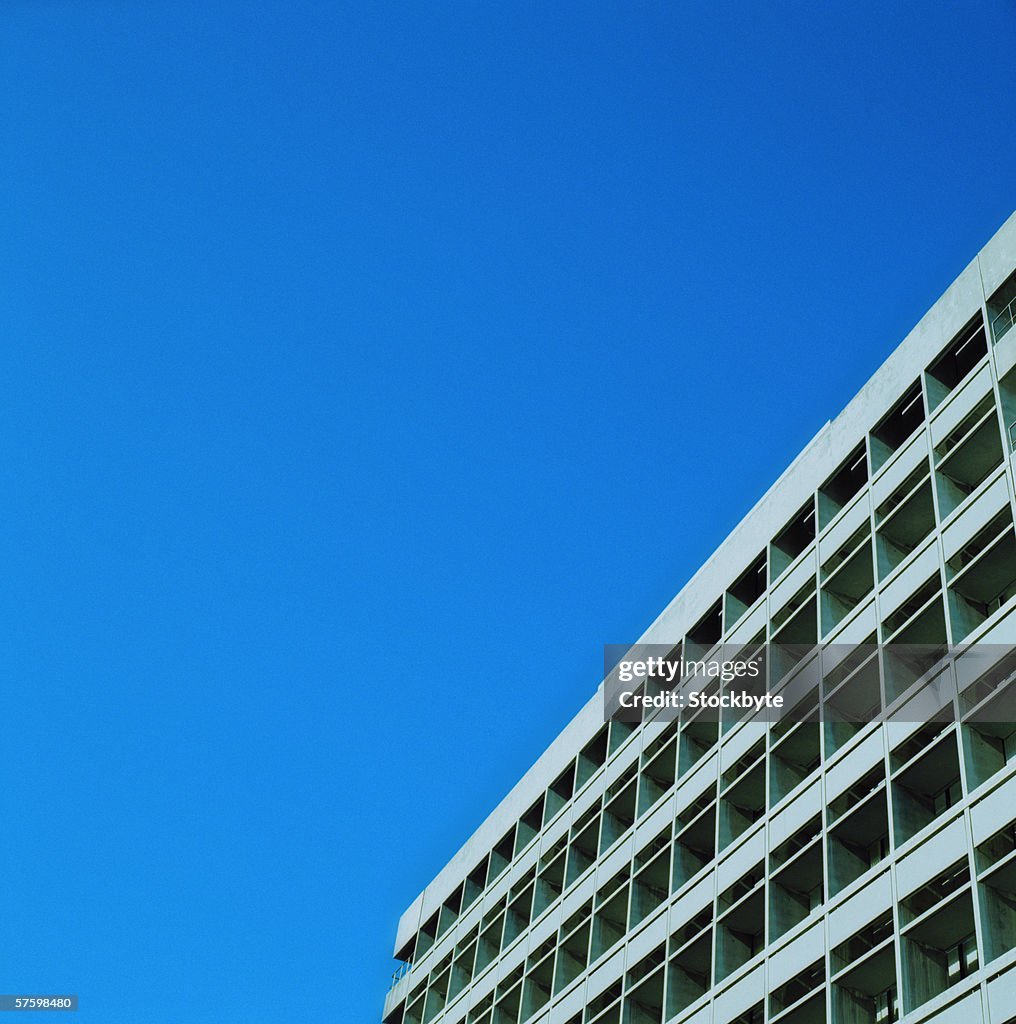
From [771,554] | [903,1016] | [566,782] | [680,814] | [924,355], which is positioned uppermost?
[924,355]

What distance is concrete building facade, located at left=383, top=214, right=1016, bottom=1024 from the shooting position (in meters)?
31.3

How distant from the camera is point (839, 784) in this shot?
1417 inches

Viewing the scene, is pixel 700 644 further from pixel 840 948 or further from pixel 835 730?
pixel 840 948

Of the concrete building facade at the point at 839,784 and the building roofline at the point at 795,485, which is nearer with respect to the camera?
the concrete building facade at the point at 839,784

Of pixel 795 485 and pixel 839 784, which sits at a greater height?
pixel 795 485

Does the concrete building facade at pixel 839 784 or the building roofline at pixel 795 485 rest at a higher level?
the building roofline at pixel 795 485

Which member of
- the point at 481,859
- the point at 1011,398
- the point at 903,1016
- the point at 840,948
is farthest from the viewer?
the point at 481,859

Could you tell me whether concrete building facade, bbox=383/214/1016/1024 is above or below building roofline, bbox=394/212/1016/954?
below

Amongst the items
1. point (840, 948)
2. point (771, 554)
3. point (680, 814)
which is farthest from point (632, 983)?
point (771, 554)

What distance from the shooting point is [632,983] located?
1688 inches

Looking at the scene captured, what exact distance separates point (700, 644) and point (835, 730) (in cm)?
1102

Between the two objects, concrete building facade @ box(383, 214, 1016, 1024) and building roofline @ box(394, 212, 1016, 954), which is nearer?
concrete building facade @ box(383, 214, 1016, 1024)

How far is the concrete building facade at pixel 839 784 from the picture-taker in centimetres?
3127

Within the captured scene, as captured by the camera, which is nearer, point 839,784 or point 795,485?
point 839,784
